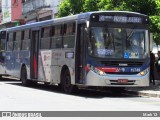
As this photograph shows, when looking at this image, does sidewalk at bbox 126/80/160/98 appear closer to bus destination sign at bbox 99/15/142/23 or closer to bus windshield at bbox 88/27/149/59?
bus windshield at bbox 88/27/149/59

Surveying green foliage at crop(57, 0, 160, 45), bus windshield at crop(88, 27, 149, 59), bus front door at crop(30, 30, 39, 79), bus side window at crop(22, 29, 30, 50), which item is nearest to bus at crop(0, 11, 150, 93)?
bus windshield at crop(88, 27, 149, 59)

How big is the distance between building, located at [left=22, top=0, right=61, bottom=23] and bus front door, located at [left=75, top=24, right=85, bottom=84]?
22.2 m

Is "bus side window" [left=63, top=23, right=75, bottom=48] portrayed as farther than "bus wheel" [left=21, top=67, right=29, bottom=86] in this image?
No

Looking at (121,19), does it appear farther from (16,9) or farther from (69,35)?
(16,9)

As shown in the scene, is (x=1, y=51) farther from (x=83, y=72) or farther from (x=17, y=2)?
(x=17, y=2)

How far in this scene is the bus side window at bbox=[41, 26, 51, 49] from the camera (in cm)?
2308

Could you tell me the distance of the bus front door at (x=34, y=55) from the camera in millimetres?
24578

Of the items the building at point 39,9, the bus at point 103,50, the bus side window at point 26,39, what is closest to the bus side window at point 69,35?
the bus at point 103,50

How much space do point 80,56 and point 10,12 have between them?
129 feet

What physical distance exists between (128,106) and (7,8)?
148ft

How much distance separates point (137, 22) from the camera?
65.8ft

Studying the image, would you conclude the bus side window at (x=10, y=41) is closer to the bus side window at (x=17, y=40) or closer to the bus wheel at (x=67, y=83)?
the bus side window at (x=17, y=40)

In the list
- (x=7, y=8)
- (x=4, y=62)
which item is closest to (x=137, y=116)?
(x=4, y=62)

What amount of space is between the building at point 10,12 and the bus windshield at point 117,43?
104 ft
